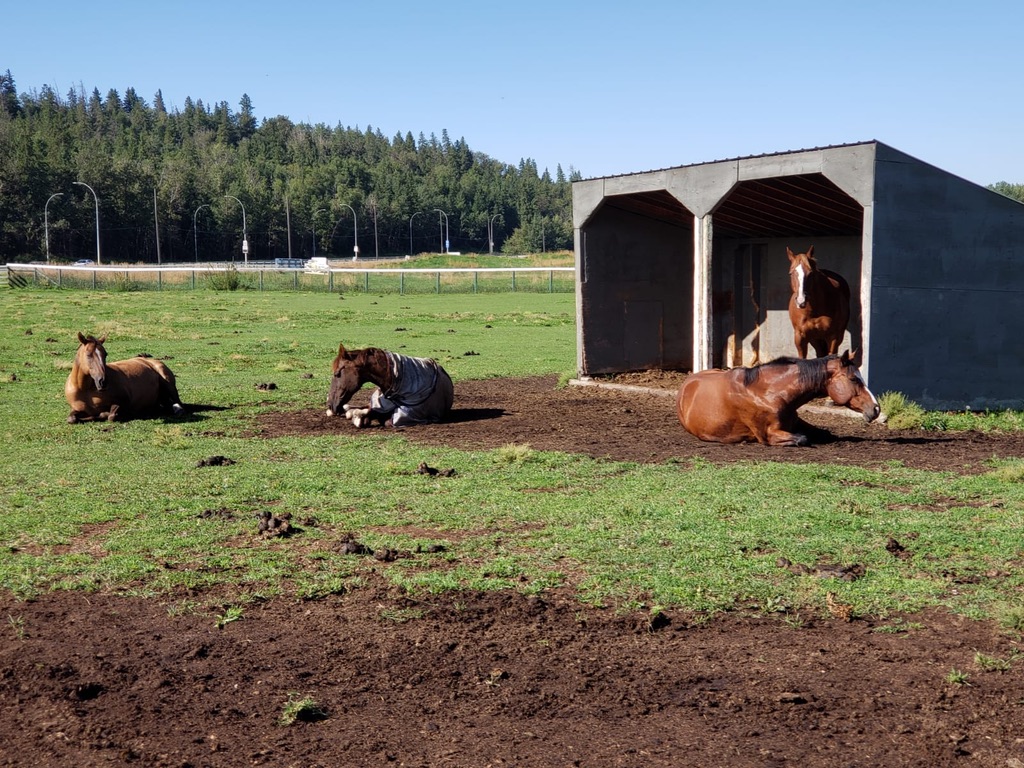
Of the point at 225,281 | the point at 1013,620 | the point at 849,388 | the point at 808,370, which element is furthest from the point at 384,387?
the point at 225,281

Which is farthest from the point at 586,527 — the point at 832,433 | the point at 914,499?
the point at 832,433

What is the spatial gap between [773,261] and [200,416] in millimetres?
11386

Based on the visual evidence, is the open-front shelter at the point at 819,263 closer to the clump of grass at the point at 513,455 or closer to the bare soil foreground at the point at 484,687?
the clump of grass at the point at 513,455

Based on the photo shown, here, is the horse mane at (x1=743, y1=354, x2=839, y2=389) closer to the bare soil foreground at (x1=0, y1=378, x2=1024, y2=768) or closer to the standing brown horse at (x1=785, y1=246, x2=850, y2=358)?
the standing brown horse at (x1=785, y1=246, x2=850, y2=358)

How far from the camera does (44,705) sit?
5.04 m

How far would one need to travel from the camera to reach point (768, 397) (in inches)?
457

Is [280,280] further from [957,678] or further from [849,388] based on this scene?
[957,678]

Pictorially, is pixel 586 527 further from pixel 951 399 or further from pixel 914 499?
pixel 951 399

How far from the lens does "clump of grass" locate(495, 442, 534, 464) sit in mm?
11008

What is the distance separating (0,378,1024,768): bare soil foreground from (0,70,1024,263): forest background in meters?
74.5

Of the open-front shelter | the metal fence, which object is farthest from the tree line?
the open-front shelter

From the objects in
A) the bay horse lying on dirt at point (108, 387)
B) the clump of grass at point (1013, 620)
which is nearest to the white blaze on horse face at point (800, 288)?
the bay horse lying on dirt at point (108, 387)

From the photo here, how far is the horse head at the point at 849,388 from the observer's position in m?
10.8

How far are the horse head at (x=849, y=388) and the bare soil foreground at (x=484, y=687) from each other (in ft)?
16.5
